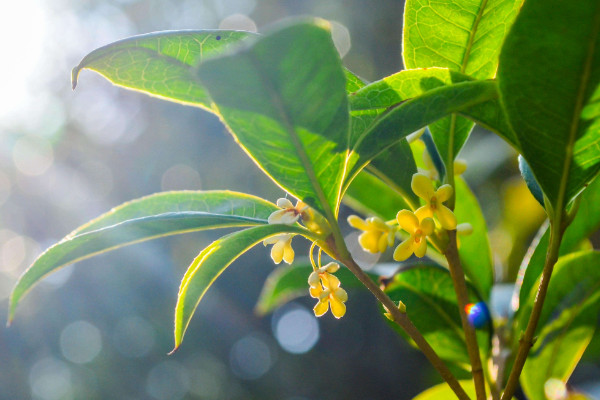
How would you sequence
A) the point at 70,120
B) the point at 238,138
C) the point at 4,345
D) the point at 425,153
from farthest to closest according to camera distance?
the point at 70,120 → the point at 4,345 → the point at 425,153 → the point at 238,138

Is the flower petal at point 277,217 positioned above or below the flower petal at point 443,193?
above

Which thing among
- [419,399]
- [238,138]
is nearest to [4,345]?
[419,399]

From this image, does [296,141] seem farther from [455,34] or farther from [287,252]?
[455,34]

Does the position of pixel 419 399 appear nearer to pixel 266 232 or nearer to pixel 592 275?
pixel 592 275

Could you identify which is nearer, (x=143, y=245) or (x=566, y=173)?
(x=566, y=173)

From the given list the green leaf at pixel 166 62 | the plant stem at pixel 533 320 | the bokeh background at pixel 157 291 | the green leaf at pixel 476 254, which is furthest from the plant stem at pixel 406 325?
the bokeh background at pixel 157 291

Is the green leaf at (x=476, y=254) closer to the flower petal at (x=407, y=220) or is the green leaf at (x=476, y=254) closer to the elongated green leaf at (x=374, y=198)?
the elongated green leaf at (x=374, y=198)

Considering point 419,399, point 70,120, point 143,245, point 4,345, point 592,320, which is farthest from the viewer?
point 70,120
